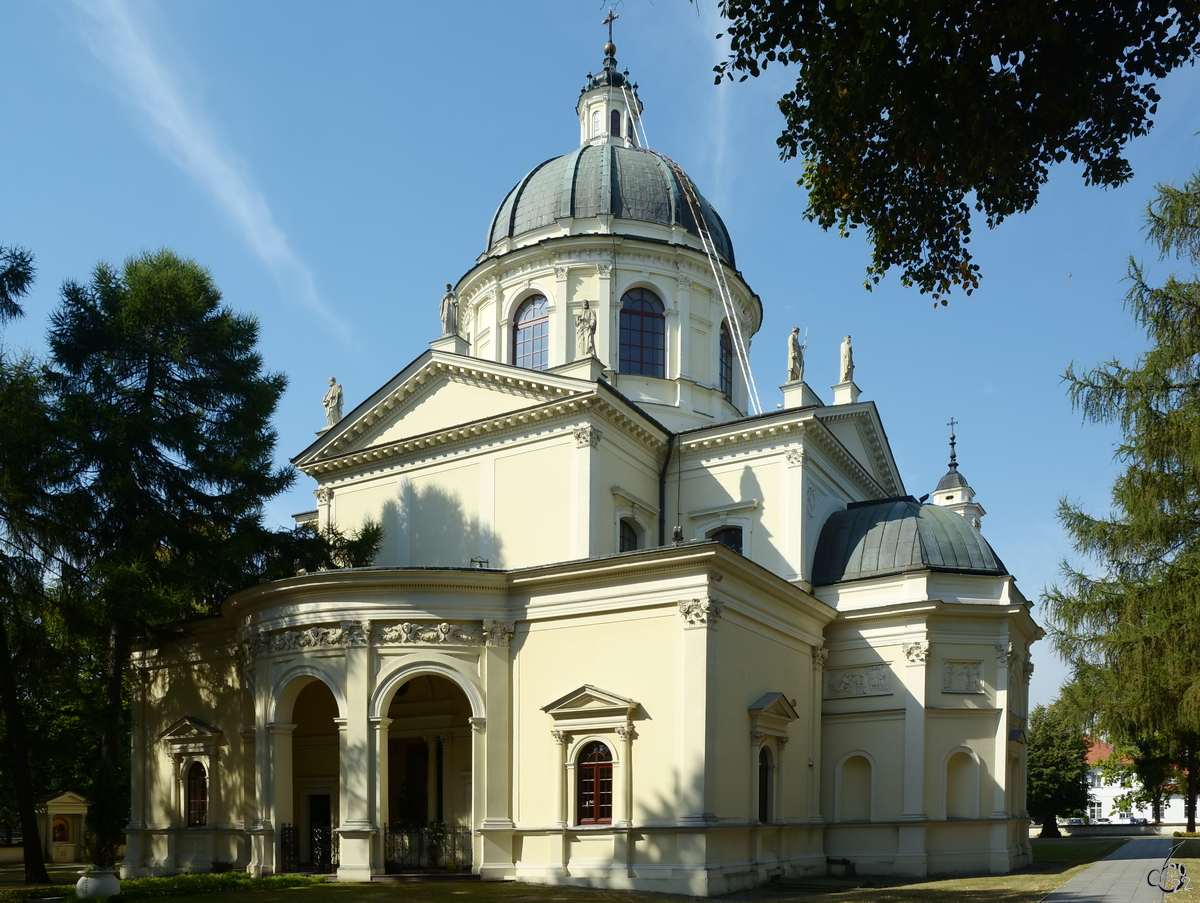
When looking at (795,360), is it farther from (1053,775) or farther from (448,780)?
(1053,775)

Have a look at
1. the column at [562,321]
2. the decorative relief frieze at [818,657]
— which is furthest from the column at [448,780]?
the column at [562,321]

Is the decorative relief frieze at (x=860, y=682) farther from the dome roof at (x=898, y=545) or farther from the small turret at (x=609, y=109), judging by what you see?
the small turret at (x=609, y=109)

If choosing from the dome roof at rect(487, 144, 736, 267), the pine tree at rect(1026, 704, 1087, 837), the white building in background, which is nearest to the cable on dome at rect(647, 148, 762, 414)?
the dome roof at rect(487, 144, 736, 267)

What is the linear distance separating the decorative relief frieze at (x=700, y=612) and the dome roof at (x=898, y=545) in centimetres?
731

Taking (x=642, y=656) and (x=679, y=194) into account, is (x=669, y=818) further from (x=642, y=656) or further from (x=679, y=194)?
(x=679, y=194)

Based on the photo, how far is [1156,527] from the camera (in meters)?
18.8

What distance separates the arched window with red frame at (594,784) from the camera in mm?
19359

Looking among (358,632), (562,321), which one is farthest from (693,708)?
(562,321)

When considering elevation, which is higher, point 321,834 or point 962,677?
point 962,677

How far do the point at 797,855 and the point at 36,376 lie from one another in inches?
707

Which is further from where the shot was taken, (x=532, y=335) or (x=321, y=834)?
(x=532, y=335)

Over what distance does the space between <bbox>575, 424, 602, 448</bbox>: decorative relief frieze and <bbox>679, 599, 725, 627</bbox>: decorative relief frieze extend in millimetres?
5179

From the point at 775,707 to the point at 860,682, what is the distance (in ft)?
13.9

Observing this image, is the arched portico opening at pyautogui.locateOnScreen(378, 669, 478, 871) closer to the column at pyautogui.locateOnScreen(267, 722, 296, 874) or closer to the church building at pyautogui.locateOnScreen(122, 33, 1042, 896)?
the church building at pyautogui.locateOnScreen(122, 33, 1042, 896)
